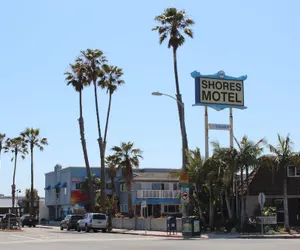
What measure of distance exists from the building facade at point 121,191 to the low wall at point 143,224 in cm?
538

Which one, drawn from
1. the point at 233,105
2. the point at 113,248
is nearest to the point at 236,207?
the point at 233,105

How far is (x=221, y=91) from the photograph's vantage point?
4106 cm

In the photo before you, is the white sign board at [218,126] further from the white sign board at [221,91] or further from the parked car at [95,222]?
the parked car at [95,222]

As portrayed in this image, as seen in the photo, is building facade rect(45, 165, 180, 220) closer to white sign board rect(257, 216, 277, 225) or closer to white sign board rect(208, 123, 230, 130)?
white sign board rect(208, 123, 230, 130)

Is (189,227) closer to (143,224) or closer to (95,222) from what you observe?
(143,224)

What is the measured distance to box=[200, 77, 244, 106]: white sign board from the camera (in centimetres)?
4031

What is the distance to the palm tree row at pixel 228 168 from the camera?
35938 millimetres

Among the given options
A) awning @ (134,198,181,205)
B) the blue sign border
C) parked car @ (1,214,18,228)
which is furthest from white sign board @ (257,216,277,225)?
parked car @ (1,214,18,228)

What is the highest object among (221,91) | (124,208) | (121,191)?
(221,91)

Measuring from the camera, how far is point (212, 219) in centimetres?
3791

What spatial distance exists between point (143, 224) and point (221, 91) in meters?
12.9

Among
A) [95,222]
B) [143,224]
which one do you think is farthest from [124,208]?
[95,222]

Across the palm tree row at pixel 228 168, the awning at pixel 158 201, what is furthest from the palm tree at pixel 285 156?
the awning at pixel 158 201

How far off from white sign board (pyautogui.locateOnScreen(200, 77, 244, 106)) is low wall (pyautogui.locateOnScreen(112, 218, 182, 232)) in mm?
9390
